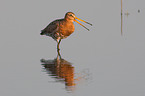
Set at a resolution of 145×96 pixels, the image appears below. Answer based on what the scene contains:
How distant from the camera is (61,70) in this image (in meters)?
16.0

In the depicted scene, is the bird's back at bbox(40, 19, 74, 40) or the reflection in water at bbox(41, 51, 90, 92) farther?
the bird's back at bbox(40, 19, 74, 40)

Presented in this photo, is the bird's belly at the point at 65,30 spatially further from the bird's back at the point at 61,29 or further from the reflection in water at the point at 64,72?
the reflection in water at the point at 64,72

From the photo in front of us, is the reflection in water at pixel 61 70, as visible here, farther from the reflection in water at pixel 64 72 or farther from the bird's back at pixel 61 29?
the bird's back at pixel 61 29

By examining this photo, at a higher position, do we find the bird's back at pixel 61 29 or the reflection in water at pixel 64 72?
the bird's back at pixel 61 29

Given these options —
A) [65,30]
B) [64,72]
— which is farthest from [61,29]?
[64,72]

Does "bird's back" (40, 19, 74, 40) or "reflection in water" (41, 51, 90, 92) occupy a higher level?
"bird's back" (40, 19, 74, 40)

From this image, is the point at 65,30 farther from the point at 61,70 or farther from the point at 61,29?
the point at 61,70

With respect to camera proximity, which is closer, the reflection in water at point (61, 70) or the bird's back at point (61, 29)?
the reflection in water at point (61, 70)

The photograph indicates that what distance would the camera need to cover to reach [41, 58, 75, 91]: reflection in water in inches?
561

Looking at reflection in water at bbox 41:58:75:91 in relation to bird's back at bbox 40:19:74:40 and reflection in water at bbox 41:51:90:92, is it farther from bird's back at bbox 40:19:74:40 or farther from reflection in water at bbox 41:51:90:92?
bird's back at bbox 40:19:74:40

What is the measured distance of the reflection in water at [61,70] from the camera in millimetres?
14247

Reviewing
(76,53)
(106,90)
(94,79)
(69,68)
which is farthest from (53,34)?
(106,90)

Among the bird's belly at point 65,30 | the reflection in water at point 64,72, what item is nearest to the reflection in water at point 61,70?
the reflection in water at point 64,72

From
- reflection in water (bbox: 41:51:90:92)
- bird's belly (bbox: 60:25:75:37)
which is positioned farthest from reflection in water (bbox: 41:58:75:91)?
bird's belly (bbox: 60:25:75:37)
